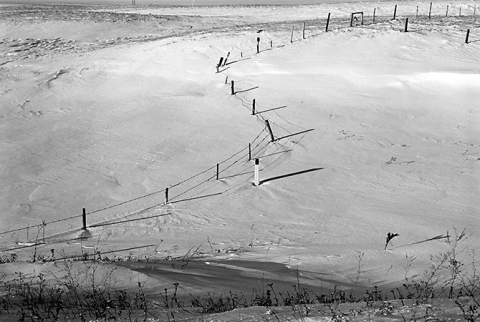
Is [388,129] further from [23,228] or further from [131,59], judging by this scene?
[131,59]

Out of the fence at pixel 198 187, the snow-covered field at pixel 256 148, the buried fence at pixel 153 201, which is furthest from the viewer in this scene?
the fence at pixel 198 187

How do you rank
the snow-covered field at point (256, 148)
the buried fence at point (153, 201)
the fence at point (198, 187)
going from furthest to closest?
1. the fence at point (198, 187)
2. the buried fence at point (153, 201)
3. the snow-covered field at point (256, 148)

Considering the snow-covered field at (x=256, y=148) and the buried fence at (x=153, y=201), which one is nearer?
the snow-covered field at (x=256, y=148)

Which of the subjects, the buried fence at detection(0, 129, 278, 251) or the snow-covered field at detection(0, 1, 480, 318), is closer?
the snow-covered field at detection(0, 1, 480, 318)

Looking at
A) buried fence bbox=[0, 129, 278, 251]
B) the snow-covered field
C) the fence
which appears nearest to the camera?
the snow-covered field

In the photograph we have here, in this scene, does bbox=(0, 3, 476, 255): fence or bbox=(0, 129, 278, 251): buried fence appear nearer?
bbox=(0, 129, 278, 251): buried fence

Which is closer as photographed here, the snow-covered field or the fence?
the snow-covered field

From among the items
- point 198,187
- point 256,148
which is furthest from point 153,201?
point 256,148

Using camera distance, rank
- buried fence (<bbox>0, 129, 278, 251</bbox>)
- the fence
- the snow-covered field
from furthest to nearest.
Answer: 1. the fence
2. buried fence (<bbox>0, 129, 278, 251</bbox>)
3. the snow-covered field

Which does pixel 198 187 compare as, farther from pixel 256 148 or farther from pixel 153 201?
pixel 256 148
